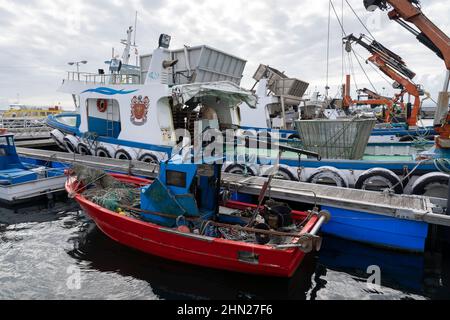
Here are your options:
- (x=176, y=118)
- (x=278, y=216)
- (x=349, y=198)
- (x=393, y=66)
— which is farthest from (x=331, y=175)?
(x=393, y=66)

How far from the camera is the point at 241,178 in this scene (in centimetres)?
755

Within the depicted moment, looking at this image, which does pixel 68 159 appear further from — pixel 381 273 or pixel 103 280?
pixel 381 273

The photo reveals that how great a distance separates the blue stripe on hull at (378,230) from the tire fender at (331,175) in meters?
1.64

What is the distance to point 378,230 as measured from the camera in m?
5.61

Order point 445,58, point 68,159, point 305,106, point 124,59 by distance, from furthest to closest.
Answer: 1. point 305,106
2. point 124,59
3. point 68,159
4. point 445,58

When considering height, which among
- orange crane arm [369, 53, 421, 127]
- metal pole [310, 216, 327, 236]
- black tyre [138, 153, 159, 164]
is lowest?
metal pole [310, 216, 327, 236]

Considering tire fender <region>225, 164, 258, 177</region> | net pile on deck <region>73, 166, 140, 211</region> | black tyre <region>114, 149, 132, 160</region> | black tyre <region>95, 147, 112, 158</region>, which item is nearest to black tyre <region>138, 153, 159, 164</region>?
black tyre <region>114, 149, 132, 160</region>

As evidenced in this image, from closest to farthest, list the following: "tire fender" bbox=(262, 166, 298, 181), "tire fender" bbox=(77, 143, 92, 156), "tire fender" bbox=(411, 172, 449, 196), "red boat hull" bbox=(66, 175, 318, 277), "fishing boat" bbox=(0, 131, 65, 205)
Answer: "red boat hull" bbox=(66, 175, 318, 277) < "tire fender" bbox=(411, 172, 449, 196) < "fishing boat" bbox=(0, 131, 65, 205) < "tire fender" bbox=(262, 166, 298, 181) < "tire fender" bbox=(77, 143, 92, 156)

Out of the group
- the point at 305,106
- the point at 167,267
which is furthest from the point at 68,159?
the point at 305,106

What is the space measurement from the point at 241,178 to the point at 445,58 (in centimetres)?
636

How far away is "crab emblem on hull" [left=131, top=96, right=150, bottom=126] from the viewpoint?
367 inches

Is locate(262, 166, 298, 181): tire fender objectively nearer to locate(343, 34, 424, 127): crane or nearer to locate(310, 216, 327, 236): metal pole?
locate(310, 216, 327, 236): metal pole

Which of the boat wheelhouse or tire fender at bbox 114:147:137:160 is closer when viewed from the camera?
the boat wheelhouse
